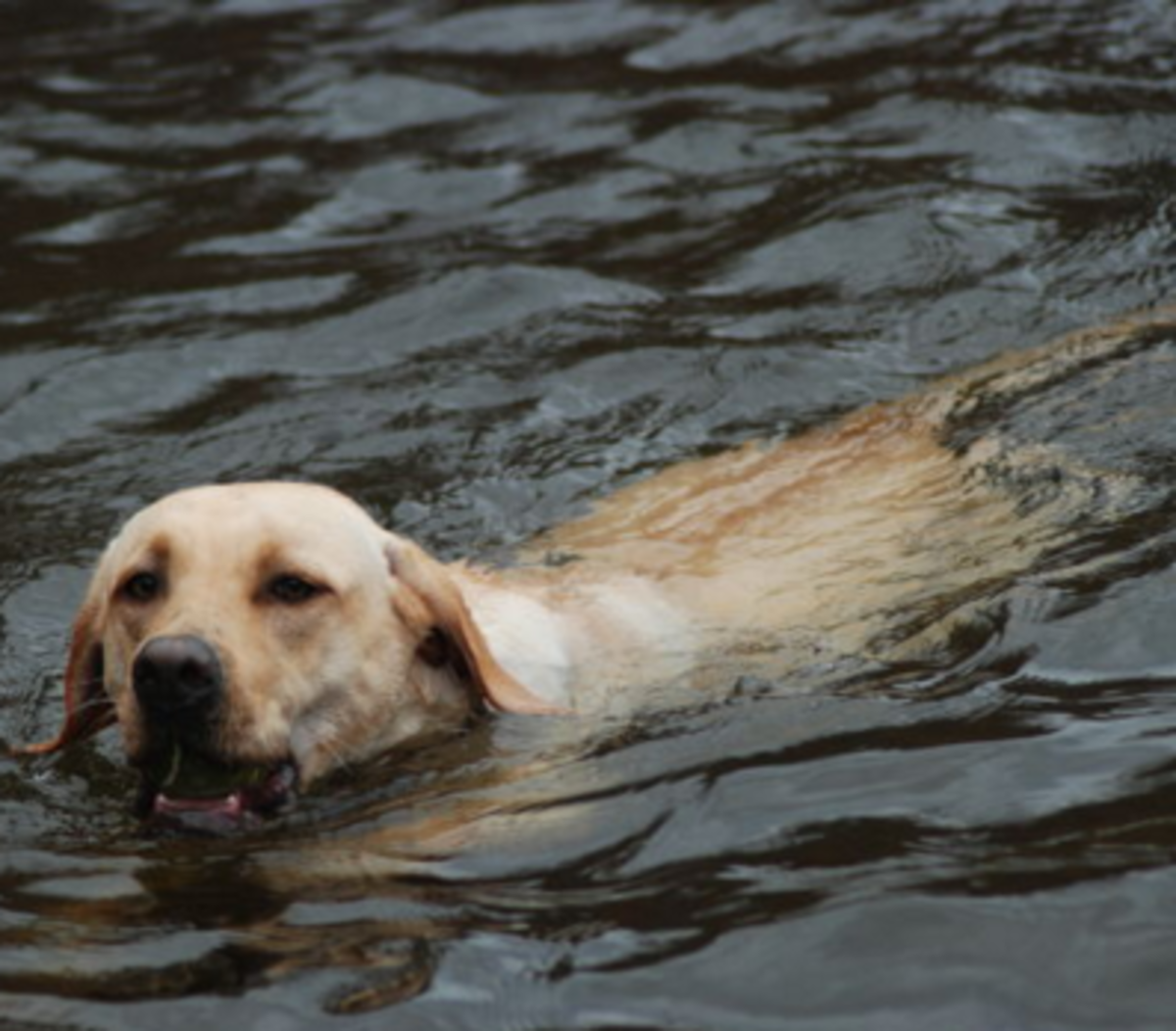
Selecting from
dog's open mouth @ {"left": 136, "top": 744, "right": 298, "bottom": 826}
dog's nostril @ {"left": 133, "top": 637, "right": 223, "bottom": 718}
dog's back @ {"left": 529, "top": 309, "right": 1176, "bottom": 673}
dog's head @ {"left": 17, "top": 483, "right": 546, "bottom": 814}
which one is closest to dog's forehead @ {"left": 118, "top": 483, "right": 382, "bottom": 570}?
dog's head @ {"left": 17, "top": 483, "right": 546, "bottom": 814}

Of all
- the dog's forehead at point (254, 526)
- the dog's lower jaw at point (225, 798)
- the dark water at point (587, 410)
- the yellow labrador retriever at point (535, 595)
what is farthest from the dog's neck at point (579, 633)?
the dog's lower jaw at point (225, 798)

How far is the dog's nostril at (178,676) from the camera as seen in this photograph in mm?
5133

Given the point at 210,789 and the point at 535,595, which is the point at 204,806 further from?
the point at 535,595

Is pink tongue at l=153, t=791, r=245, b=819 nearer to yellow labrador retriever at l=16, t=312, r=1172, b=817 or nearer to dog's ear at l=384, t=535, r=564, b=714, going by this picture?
yellow labrador retriever at l=16, t=312, r=1172, b=817


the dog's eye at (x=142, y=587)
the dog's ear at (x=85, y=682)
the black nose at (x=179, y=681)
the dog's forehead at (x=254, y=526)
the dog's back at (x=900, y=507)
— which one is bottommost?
the dog's back at (x=900, y=507)

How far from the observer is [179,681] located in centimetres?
515

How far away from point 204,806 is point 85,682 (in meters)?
0.74

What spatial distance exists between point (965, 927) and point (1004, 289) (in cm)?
530

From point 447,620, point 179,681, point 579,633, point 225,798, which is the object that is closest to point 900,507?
point 579,633

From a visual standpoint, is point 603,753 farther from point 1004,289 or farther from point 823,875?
point 1004,289

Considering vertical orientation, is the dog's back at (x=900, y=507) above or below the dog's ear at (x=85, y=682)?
below

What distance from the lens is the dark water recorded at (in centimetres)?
445

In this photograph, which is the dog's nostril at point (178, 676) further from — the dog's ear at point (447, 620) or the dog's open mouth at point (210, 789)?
the dog's ear at point (447, 620)

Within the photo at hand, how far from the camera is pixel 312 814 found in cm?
563
